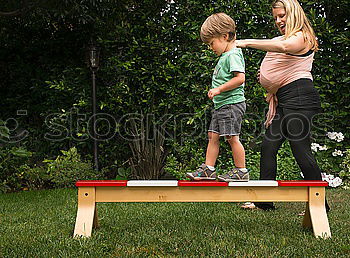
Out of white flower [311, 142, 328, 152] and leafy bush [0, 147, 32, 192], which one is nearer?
white flower [311, 142, 328, 152]

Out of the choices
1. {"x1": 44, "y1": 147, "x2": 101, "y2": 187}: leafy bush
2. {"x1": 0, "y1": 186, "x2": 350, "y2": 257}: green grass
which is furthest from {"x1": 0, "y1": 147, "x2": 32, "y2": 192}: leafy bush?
{"x1": 0, "y1": 186, "x2": 350, "y2": 257}: green grass

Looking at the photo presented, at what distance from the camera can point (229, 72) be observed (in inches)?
120

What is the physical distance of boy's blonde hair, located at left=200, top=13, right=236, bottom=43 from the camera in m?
2.96

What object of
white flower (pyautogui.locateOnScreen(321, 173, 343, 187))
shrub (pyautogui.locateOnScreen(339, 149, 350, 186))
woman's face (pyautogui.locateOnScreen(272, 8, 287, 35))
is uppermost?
woman's face (pyautogui.locateOnScreen(272, 8, 287, 35))

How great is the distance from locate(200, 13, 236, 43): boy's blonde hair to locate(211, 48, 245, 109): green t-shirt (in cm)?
12

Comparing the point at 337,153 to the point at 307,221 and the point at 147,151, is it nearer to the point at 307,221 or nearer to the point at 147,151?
the point at 147,151

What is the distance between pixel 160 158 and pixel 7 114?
232 centimetres

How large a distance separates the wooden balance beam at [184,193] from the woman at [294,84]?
55 cm

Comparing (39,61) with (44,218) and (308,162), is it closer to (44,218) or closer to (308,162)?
(44,218)

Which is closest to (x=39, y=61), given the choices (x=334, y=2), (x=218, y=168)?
(x=218, y=168)

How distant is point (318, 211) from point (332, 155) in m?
3.38

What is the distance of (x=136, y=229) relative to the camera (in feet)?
10.2

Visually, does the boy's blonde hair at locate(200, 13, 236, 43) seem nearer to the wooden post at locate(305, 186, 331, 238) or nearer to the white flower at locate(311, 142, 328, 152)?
the wooden post at locate(305, 186, 331, 238)

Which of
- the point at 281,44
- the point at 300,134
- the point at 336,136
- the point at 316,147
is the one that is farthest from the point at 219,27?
the point at 336,136
